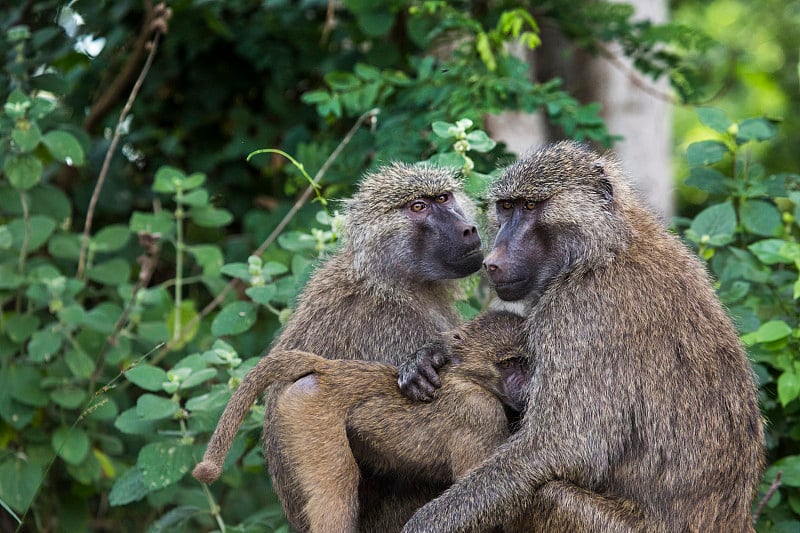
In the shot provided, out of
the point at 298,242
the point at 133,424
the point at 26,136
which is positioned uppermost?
the point at 26,136

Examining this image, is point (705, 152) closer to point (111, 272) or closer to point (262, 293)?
point (262, 293)

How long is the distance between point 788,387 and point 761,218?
785mm

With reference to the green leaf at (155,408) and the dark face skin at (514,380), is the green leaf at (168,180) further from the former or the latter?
the dark face skin at (514,380)

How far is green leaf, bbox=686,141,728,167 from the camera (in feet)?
13.8

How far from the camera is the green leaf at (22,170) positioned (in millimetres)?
4527

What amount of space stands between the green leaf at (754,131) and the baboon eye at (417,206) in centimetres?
135

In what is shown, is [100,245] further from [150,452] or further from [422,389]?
[422,389]

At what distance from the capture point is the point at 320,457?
3.21 m

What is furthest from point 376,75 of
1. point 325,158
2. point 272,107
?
point 272,107

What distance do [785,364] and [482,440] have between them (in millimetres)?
1278

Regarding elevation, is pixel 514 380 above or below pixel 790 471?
above

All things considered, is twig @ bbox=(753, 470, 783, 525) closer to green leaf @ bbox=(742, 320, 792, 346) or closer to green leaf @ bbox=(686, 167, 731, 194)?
green leaf @ bbox=(742, 320, 792, 346)

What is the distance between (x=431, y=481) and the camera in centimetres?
341

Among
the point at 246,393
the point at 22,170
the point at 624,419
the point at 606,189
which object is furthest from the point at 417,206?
the point at 22,170
